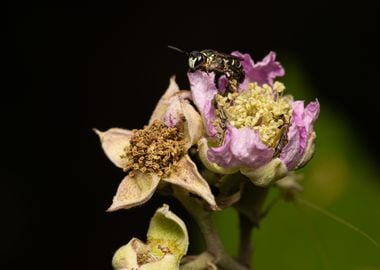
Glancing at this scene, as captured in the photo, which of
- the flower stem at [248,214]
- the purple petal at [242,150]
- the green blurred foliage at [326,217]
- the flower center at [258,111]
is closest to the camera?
the purple petal at [242,150]

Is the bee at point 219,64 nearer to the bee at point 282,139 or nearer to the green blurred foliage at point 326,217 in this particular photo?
the bee at point 282,139

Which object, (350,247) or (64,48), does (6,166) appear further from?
(350,247)

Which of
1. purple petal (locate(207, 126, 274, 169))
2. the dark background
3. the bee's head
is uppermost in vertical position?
the bee's head

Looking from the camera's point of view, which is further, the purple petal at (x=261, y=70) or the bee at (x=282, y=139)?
the purple petal at (x=261, y=70)

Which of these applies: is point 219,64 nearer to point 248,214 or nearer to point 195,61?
point 195,61

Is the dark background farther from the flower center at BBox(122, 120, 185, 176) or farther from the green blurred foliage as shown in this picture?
the flower center at BBox(122, 120, 185, 176)

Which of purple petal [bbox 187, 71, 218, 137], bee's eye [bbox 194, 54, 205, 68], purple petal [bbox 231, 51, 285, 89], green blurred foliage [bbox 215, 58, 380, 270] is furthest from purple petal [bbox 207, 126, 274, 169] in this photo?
green blurred foliage [bbox 215, 58, 380, 270]

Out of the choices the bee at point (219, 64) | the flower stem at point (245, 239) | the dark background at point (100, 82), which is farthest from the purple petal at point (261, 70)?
the dark background at point (100, 82)
